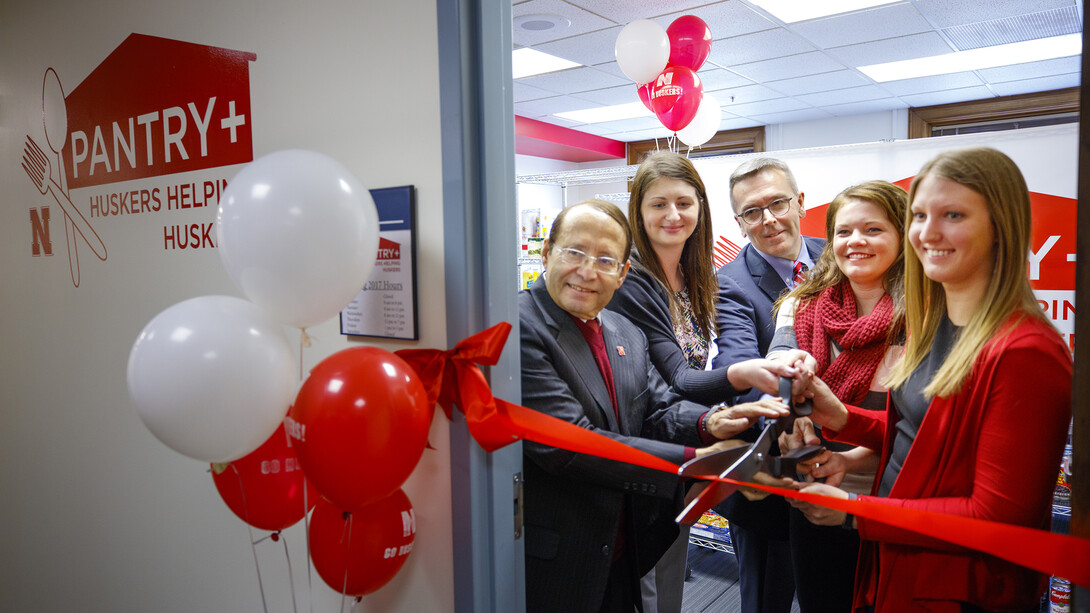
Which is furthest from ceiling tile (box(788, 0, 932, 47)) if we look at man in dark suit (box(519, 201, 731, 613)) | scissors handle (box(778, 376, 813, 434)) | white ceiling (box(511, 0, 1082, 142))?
scissors handle (box(778, 376, 813, 434))

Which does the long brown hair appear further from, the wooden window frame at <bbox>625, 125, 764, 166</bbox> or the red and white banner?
the wooden window frame at <bbox>625, 125, 764, 166</bbox>

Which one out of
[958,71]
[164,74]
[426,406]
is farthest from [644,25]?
[958,71]

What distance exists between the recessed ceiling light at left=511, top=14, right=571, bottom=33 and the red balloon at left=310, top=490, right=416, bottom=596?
14.2 ft

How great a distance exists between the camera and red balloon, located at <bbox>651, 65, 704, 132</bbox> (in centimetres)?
412

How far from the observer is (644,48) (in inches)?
155

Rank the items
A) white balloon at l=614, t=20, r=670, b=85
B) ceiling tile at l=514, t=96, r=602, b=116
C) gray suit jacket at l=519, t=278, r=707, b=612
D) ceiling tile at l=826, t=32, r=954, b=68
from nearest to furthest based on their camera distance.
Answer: gray suit jacket at l=519, t=278, r=707, b=612 < white balloon at l=614, t=20, r=670, b=85 < ceiling tile at l=826, t=32, r=954, b=68 < ceiling tile at l=514, t=96, r=602, b=116

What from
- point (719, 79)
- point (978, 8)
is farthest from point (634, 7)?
point (978, 8)

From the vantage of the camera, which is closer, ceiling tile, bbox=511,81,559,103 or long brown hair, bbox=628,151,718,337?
long brown hair, bbox=628,151,718,337

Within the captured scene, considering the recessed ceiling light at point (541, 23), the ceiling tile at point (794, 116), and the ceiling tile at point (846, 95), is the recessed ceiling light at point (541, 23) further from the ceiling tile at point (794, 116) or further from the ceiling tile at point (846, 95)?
the ceiling tile at point (794, 116)

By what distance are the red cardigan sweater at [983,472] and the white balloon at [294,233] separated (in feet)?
3.29

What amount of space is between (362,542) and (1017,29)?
243 inches

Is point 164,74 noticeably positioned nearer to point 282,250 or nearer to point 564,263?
point 282,250

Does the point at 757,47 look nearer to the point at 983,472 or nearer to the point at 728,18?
the point at 728,18

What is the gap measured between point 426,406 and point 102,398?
1747 millimetres
